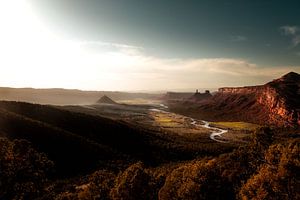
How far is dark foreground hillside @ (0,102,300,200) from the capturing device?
1663 inches

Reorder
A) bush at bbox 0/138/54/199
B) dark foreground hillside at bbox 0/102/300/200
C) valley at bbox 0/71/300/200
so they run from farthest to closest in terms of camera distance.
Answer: valley at bbox 0/71/300/200
dark foreground hillside at bbox 0/102/300/200
bush at bbox 0/138/54/199

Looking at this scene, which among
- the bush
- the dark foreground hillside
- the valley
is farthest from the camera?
the valley

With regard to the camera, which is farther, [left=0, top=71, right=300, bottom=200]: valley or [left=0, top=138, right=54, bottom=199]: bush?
[left=0, top=71, right=300, bottom=200]: valley

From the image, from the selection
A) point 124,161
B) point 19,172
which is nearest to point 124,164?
point 124,161

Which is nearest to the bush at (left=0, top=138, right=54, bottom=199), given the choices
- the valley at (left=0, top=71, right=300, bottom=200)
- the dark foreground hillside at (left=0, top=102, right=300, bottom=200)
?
the dark foreground hillside at (left=0, top=102, right=300, bottom=200)

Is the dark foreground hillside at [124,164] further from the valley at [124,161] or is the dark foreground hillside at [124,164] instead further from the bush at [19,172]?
the valley at [124,161]

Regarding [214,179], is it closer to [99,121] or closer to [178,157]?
[178,157]

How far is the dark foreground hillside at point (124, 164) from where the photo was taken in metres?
42.2

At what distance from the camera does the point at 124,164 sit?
121875 millimetres

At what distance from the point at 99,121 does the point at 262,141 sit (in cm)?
11362

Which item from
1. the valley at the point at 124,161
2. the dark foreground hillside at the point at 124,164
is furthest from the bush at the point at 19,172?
the valley at the point at 124,161

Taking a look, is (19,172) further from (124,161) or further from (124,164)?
(124,161)

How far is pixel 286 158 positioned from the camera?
45.0 m

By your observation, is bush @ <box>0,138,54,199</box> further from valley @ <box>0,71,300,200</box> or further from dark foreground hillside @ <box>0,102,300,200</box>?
valley @ <box>0,71,300,200</box>
